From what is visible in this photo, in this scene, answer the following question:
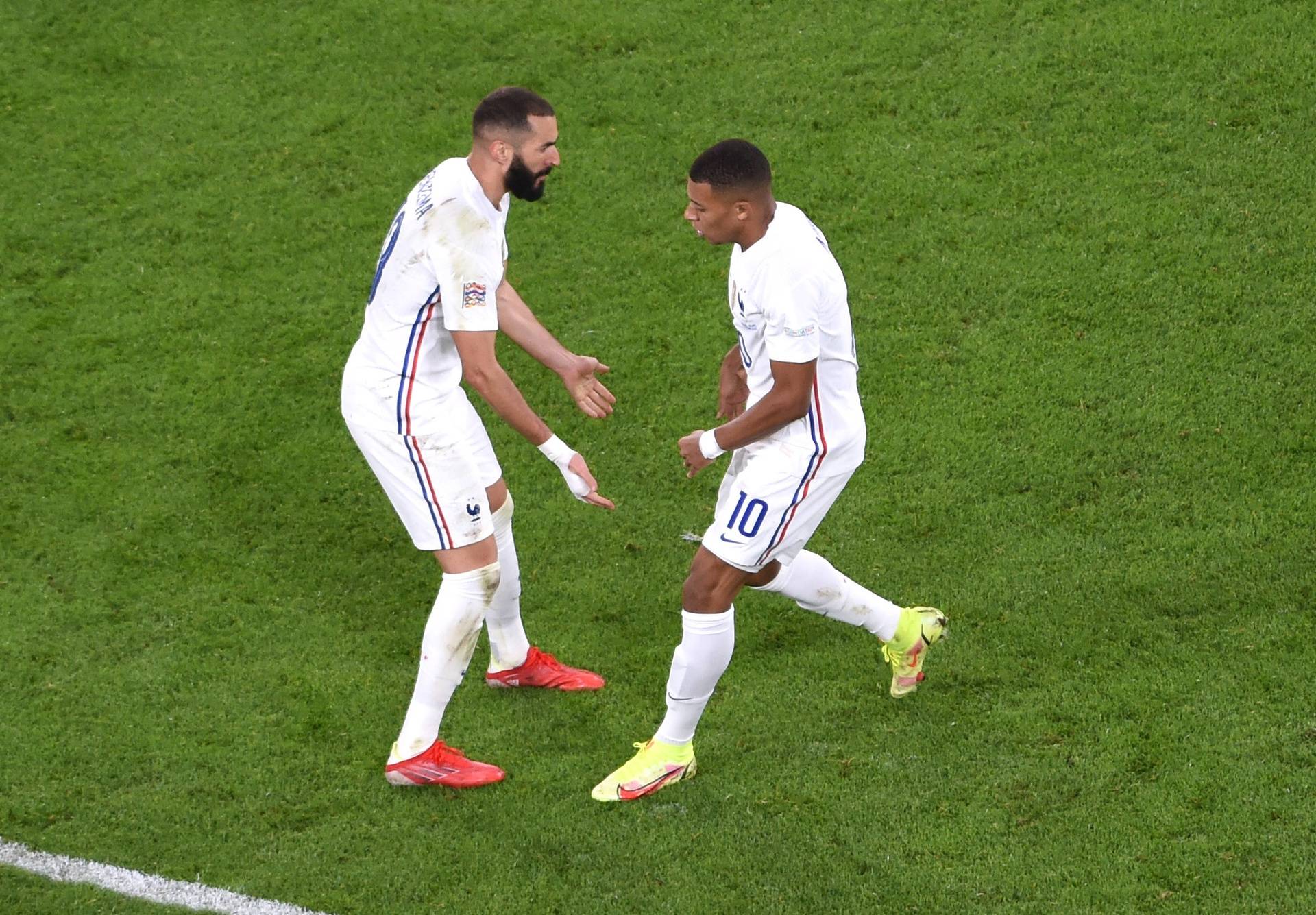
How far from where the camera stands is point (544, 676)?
18.5 ft

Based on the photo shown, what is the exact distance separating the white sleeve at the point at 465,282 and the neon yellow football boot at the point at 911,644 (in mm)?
2002

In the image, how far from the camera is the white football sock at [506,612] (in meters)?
5.43

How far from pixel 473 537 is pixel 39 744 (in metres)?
1.98

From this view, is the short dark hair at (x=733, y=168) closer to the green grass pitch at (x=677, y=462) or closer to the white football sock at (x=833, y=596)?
the white football sock at (x=833, y=596)

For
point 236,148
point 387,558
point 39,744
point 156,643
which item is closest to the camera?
point 39,744

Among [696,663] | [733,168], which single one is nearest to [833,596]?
[696,663]

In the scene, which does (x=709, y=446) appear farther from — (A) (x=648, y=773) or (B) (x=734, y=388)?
(A) (x=648, y=773)

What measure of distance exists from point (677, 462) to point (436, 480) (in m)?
2.11

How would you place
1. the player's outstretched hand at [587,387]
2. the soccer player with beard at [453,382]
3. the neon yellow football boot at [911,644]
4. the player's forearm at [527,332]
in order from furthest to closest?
the neon yellow football boot at [911,644], the player's forearm at [527,332], the player's outstretched hand at [587,387], the soccer player with beard at [453,382]

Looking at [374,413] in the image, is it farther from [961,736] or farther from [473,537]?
[961,736]

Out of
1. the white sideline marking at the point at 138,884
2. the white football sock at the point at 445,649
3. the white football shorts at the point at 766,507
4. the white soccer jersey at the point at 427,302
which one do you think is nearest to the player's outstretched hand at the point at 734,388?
the white football shorts at the point at 766,507

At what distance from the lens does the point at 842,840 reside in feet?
15.7

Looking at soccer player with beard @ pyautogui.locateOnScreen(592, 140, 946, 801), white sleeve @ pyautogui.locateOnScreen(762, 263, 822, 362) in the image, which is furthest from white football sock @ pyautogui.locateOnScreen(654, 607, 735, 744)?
white sleeve @ pyautogui.locateOnScreen(762, 263, 822, 362)

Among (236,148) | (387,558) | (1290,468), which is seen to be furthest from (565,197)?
(1290,468)
